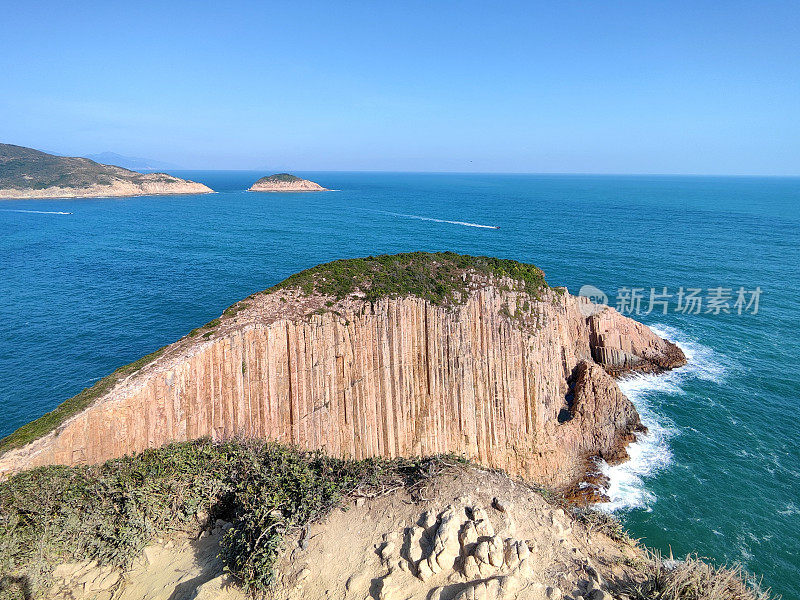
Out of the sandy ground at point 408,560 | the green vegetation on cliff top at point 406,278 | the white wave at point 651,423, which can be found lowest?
the white wave at point 651,423

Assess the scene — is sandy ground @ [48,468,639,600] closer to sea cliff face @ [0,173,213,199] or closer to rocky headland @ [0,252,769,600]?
rocky headland @ [0,252,769,600]

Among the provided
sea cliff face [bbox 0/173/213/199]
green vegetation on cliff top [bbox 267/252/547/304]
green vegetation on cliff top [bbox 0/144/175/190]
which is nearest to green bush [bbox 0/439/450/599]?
green vegetation on cliff top [bbox 267/252/547/304]

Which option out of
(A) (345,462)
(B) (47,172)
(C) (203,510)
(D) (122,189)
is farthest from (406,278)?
(B) (47,172)

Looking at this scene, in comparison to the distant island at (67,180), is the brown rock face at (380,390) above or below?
below

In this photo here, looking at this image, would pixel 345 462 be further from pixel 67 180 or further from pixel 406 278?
pixel 67 180

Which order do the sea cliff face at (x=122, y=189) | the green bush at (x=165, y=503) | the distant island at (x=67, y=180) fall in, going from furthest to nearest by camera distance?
the distant island at (x=67, y=180), the sea cliff face at (x=122, y=189), the green bush at (x=165, y=503)

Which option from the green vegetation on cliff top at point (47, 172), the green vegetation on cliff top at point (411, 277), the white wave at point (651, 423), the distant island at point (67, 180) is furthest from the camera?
the green vegetation on cliff top at point (47, 172)

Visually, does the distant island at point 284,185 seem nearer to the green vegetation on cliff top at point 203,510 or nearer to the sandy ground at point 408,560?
the green vegetation on cliff top at point 203,510

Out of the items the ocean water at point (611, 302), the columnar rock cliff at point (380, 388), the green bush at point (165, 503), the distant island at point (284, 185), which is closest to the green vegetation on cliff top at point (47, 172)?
the distant island at point (284, 185)
